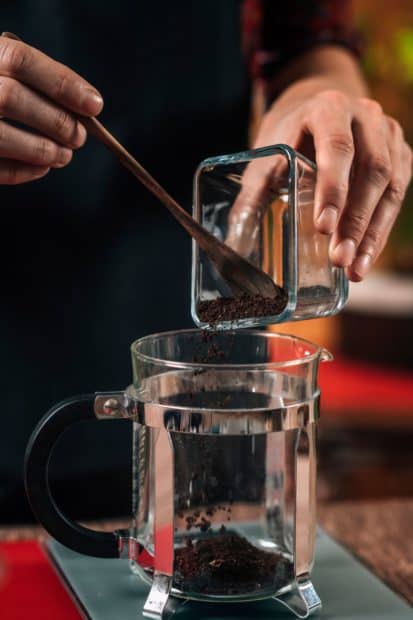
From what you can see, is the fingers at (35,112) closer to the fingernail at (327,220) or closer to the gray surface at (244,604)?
the fingernail at (327,220)

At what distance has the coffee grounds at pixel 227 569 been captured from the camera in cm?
74

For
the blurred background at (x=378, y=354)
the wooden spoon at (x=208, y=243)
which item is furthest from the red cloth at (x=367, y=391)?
the wooden spoon at (x=208, y=243)

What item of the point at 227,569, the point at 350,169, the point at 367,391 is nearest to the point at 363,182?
the point at 350,169

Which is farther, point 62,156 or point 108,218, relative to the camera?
point 108,218

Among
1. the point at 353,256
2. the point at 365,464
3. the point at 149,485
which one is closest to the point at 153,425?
the point at 149,485

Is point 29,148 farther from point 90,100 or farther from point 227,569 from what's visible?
point 227,569

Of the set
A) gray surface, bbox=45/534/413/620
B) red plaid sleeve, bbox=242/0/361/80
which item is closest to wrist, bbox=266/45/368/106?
red plaid sleeve, bbox=242/0/361/80

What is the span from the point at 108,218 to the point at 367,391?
184 cm

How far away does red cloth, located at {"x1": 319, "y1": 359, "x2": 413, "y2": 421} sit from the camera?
2.80 m

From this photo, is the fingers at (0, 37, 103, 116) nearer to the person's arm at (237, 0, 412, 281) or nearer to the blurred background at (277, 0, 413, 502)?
the person's arm at (237, 0, 412, 281)

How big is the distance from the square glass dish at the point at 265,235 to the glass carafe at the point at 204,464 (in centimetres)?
4

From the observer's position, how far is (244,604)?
2.47 ft

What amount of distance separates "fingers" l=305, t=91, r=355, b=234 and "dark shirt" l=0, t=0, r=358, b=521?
1.34 feet

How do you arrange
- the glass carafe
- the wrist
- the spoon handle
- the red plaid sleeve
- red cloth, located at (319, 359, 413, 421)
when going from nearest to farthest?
the glass carafe, the spoon handle, the wrist, the red plaid sleeve, red cloth, located at (319, 359, 413, 421)
